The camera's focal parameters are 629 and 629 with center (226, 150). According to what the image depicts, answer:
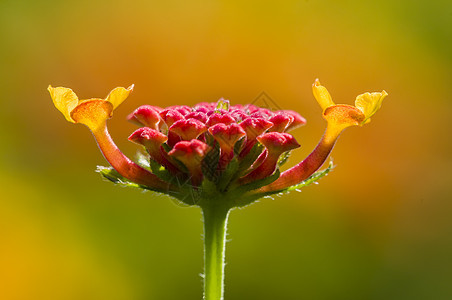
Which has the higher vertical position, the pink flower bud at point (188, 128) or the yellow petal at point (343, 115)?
the yellow petal at point (343, 115)

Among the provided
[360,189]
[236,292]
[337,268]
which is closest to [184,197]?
[236,292]

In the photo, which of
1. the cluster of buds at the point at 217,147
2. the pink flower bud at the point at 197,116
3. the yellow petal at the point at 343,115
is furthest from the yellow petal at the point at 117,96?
the yellow petal at the point at 343,115

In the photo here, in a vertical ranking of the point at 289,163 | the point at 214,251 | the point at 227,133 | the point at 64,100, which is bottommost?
the point at 214,251

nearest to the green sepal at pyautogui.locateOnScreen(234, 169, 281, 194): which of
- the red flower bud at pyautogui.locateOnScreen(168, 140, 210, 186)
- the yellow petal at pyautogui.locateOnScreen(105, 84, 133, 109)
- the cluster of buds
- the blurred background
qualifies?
the cluster of buds

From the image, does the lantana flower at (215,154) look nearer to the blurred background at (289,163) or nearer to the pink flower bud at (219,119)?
the pink flower bud at (219,119)

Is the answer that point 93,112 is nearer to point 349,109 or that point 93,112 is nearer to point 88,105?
point 88,105

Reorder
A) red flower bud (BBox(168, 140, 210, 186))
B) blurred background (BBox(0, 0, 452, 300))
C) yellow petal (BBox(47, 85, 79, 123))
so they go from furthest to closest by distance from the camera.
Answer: blurred background (BBox(0, 0, 452, 300)) < yellow petal (BBox(47, 85, 79, 123)) < red flower bud (BBox(168, 140, 210, 186))

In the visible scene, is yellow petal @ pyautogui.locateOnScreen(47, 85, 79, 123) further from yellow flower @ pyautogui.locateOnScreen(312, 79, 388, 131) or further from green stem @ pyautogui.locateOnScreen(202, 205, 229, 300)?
yellow flower @ pyautogui.locateOnScreen(312, 79, 388, 131)

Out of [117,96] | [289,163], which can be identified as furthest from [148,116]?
[289,163]

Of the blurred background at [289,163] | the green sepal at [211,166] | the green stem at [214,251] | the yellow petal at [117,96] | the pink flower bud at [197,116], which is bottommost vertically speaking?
the green stem at [214,251]
